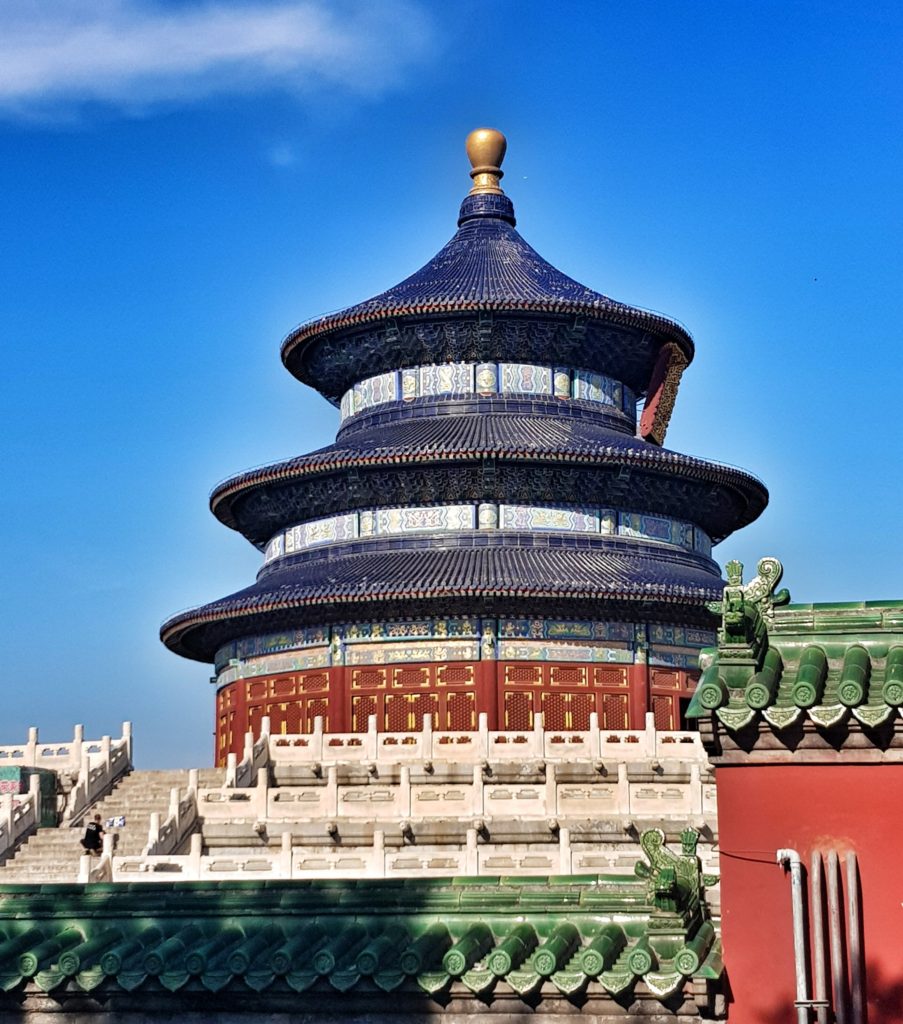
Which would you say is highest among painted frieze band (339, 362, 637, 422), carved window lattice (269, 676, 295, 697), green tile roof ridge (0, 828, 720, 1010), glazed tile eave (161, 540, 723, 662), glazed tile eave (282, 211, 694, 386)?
glazed tile eave (282, 211, 694, 386)

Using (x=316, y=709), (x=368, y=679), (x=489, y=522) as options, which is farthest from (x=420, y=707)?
(x=489, y=522)

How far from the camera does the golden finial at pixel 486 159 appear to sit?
58.9m

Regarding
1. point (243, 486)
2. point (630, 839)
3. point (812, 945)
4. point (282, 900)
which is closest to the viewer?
point (812, 945)

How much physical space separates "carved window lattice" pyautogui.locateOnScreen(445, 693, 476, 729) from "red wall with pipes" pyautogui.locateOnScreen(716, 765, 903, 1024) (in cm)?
3206

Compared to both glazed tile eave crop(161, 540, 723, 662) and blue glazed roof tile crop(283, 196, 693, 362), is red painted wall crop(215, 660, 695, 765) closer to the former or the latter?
glazed tile eave crop(161, 540, 723, 662)

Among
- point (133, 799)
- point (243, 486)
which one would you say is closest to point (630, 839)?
point (133, 799)

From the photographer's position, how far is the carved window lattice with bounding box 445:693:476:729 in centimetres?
4681

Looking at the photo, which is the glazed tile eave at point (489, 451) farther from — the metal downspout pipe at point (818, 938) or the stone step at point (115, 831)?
the metal downspout pipe at point (818, 938)

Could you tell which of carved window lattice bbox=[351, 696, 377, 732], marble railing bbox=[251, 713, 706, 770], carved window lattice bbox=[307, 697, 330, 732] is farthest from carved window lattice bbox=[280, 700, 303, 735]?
marble railing bbox=[251, 713, 706, 770]

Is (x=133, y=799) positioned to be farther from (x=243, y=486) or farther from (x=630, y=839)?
(x=243, y=486)

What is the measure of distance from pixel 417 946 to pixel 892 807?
399cm

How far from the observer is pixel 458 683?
4759 cm

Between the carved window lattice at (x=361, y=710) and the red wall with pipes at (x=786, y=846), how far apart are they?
3307 cm

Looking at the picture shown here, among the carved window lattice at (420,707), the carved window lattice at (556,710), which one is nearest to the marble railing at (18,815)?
the carved window lattice at (420,707)
